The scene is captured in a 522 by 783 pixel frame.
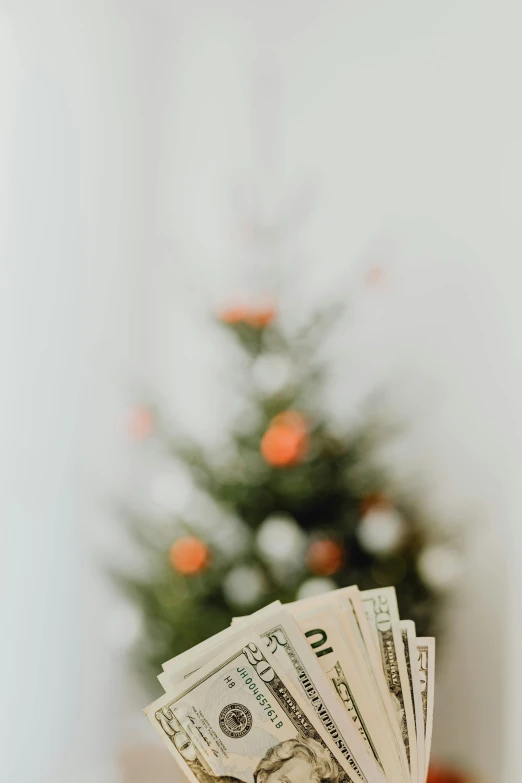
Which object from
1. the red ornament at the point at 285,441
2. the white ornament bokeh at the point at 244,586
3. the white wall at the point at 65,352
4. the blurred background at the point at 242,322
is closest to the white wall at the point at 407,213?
the blurred background at the point at 242,322

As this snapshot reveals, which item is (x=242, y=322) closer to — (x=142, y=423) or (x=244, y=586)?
(x=142, y=423)

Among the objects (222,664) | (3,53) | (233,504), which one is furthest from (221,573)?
(3,53)

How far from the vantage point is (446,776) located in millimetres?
1234

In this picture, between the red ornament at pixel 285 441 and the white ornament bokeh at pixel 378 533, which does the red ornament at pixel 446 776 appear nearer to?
the white ornament bokeh at pixel 378 533

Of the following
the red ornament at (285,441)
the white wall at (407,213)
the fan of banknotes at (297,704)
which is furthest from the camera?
the white wall at (407,213)

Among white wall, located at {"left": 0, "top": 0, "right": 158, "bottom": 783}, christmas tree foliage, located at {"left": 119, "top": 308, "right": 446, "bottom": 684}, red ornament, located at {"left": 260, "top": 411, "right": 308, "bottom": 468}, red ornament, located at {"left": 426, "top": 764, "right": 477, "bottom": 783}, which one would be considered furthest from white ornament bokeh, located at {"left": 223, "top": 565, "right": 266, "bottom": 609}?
red ornament, located at {"left": 426, "top": 764, "right": 477, "bottom": 783}

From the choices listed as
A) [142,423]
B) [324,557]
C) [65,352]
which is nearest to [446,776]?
[324,557]

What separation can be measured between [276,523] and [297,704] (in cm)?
30

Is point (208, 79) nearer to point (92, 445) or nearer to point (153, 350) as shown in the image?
point (153, 350)

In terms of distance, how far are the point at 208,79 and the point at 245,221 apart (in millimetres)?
311

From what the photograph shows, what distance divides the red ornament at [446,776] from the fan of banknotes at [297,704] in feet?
1.41

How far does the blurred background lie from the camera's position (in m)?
1.16

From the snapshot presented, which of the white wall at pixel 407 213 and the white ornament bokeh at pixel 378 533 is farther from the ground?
the white wall at pixel 407 213

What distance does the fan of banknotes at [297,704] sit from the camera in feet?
2.77
